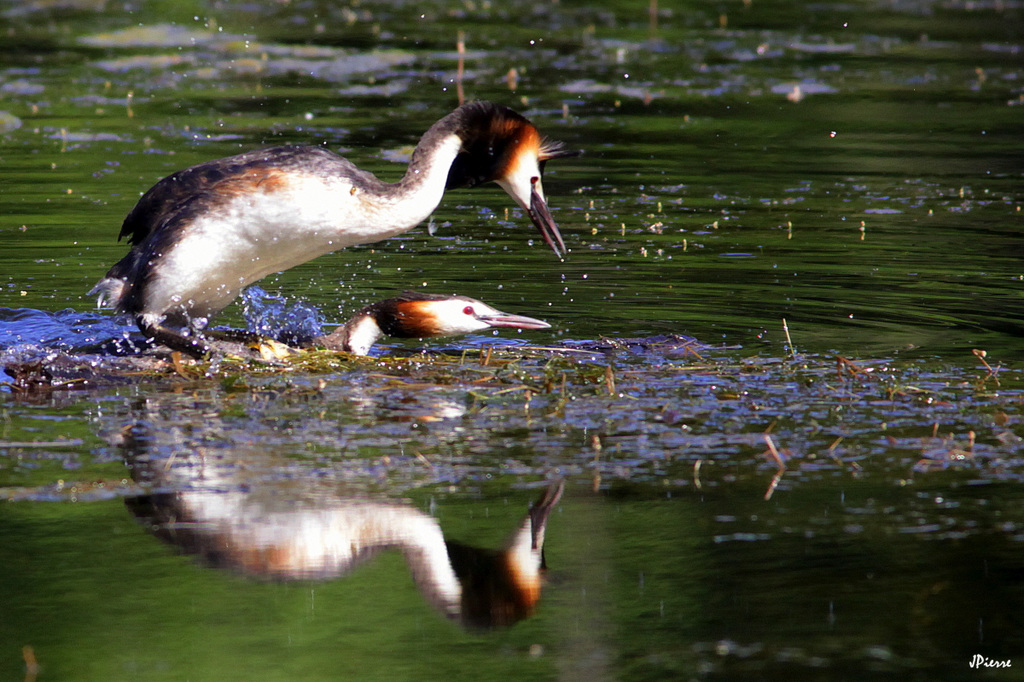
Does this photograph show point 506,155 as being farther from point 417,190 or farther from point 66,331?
point 66,331

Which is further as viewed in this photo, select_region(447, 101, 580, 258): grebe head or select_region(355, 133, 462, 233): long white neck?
select_region(447, 101, 580, 258): grebe head

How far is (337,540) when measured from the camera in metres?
4.32

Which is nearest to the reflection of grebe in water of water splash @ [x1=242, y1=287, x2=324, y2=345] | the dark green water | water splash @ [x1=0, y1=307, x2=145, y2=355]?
the dark green water

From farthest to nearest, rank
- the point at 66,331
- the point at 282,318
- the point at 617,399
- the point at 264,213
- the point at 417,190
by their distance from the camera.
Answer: the point at 282,318, the point at 66,331, the point at 417,190, the point at 264,213, the point at 617,399

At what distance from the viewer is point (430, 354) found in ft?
22.1

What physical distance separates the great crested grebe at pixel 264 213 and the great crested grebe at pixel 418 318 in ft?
1.11

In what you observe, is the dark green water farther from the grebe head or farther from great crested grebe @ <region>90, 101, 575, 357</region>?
great crested grebe @ <region>90, 101, 575, 357</region>

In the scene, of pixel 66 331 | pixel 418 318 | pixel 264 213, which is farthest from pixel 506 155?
pixel 66 331

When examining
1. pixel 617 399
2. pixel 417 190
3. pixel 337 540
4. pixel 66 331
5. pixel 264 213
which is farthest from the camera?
pixel 66 331

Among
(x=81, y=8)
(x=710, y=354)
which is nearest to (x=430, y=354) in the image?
(x=710, y=354)

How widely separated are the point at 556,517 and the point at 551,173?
7828 mm

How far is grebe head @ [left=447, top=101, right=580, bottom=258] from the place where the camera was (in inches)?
284

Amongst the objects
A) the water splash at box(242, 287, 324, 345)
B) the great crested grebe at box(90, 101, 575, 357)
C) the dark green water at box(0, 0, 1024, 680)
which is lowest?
the water splash at box(242, 287, 324, 345)

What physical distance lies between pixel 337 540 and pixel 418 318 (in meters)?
2.76
